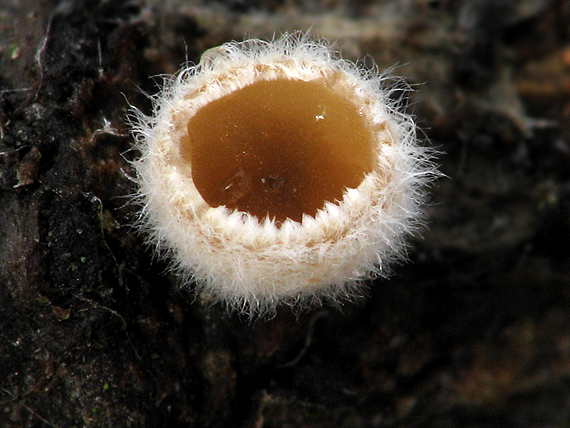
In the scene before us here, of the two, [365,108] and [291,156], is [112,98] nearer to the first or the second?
[291,156]

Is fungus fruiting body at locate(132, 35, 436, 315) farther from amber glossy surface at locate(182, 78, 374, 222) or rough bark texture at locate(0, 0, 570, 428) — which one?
rough bark texture at locate(0, 0, 570, 428)

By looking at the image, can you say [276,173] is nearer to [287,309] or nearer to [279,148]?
[279,148]

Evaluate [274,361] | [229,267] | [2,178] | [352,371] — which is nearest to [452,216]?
[352,371]

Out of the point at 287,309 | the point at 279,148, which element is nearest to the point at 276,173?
the point at 279,148

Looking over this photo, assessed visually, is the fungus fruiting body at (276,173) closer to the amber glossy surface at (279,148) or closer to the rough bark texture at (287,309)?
the amber glossy surface at (279,148)

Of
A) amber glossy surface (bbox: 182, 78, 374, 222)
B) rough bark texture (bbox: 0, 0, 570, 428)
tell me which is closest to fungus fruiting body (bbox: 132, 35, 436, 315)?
amber glossy surface (bbox: 182, 78, 374, 222)

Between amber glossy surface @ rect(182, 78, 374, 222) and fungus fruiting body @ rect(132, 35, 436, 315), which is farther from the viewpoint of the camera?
amber glossy surface @ rect(182, 78, 374, 222)
